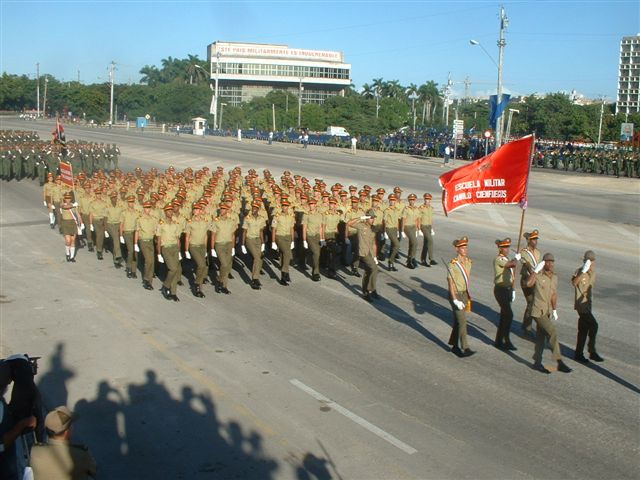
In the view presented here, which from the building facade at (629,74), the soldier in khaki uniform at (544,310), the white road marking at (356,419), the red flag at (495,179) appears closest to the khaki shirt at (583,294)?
the soldier in khaki uniform at (544,310)

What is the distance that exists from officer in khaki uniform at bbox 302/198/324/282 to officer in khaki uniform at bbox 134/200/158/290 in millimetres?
2928

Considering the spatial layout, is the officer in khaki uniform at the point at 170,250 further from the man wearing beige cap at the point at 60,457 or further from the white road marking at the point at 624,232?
the white road marking at the point at 624,232

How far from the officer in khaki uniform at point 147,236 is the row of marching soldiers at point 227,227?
0.06 ft

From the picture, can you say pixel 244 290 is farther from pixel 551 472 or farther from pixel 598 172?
pixel 598 172

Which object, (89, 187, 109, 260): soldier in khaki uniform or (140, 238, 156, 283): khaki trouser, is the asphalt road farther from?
(89, 187, 109, 260): soldier in khaki uniform

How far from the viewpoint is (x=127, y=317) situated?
476 inches

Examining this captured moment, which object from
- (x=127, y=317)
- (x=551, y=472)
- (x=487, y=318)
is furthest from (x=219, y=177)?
(x=551, y=472)

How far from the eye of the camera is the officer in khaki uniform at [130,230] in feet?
49.4

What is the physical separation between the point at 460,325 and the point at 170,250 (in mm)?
5675

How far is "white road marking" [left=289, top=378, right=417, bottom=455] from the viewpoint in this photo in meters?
7.39

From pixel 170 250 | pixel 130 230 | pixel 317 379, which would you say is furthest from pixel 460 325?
pixel 130 230

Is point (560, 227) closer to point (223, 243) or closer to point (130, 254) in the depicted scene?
point (223, 243)

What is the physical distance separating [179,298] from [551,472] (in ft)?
26.4

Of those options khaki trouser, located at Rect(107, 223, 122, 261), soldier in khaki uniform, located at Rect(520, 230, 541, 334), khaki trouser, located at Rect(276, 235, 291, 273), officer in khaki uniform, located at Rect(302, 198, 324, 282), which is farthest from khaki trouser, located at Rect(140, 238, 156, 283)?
soldier in khaki uniform, located at Rect(520, 230, 541, 334)
